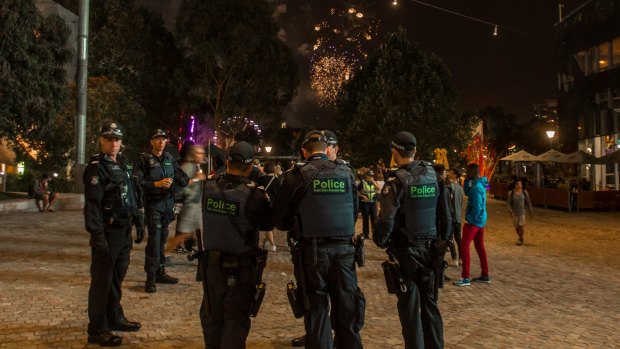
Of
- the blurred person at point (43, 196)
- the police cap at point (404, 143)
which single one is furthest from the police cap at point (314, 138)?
the blurred person at point (43, 196)

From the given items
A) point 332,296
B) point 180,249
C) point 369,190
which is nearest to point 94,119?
point 369,190

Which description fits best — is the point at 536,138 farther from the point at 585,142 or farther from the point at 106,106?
the point at 106,106

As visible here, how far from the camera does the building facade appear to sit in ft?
107

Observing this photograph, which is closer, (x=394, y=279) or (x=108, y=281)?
(x=394, y=279)

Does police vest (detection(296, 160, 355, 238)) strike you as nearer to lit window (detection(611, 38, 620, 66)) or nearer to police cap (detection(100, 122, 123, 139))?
police cap (detection(100, 122, 123, 139))

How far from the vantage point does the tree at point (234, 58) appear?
129ft

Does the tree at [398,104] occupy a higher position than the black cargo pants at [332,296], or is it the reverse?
the tree at [398,104]

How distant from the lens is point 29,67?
18.5 meters

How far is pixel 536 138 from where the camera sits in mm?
74125

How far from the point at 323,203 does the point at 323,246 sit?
0.34 meters

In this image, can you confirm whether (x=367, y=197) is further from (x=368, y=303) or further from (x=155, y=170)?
(x=155, y=170)

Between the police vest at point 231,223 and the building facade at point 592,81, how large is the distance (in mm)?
31497

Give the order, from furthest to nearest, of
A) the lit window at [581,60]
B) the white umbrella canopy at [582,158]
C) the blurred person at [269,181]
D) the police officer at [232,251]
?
1. the lit window at [581,60]
2. the white umbrella canopy at [582,158]
3. the blurred person at [269,181]
4. the police officer at [232,251]

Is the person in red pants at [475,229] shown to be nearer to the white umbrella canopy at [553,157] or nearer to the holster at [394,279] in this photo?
the holster at [394,279]
